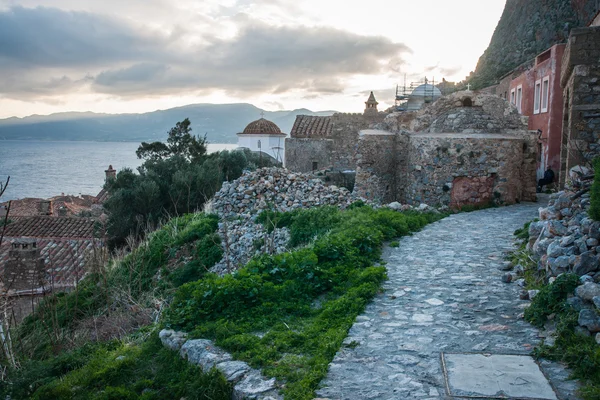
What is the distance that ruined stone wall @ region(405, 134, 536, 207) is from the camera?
13.2 metres

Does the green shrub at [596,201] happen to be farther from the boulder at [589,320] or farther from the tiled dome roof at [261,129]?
the tiled dome roof at [261,129]

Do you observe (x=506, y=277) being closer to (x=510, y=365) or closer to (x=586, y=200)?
(x=586, y=200)

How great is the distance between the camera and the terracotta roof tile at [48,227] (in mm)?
21844

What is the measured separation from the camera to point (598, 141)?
29.5 feet

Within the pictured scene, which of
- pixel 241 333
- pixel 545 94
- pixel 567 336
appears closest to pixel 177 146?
pixel 545 94

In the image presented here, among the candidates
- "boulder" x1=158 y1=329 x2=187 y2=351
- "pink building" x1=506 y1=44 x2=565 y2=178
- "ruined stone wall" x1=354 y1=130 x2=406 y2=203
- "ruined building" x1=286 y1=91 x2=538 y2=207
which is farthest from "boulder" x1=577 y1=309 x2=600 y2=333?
"pink building" x1=506 y1=44 x2=565 y2=178

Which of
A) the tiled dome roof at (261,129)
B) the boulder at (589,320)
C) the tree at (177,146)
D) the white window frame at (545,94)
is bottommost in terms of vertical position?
the boulder at (589,320)

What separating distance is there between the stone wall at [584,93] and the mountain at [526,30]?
36959mm

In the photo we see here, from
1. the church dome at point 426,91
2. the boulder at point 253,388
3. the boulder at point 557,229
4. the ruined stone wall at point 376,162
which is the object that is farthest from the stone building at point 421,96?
the boulder at point 253,388

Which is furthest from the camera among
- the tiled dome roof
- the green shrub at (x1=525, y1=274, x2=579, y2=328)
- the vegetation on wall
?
the tiled dome roof

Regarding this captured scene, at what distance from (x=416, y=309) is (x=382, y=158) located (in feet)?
32.5

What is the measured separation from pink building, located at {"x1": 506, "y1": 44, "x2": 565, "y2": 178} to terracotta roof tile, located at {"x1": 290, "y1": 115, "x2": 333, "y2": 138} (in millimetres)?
12912

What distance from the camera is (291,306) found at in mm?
5859

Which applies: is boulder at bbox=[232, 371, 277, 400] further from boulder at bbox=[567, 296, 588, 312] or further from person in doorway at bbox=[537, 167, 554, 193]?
person in doorway at bbox=[537, 167, 554, 193]
